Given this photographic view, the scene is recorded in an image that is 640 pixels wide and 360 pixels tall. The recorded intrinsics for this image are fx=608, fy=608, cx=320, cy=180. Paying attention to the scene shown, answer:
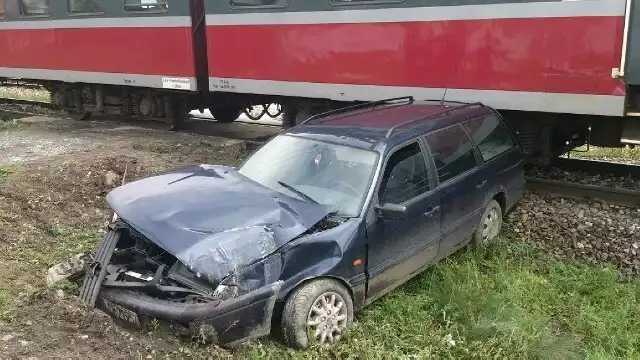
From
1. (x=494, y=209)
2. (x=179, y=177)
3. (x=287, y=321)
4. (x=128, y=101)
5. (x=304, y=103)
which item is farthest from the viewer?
(x=128, y=101)

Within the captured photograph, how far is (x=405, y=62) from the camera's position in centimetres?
787

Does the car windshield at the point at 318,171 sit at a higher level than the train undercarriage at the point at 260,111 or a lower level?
higher

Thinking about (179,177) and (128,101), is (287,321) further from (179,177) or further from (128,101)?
(128,101)

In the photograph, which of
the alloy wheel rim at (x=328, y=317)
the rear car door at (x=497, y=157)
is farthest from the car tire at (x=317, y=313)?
the rear car door at (x=497, y=157)

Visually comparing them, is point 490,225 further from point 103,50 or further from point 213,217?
point 103,50

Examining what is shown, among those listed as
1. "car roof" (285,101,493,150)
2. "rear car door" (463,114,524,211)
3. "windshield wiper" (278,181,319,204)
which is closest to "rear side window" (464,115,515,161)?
"rear car door" (463,114,524,211)

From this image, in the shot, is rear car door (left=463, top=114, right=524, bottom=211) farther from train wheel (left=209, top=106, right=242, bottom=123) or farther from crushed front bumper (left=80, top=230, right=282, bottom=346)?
train wheel (left=209, top=106, right=242, bottom=123)

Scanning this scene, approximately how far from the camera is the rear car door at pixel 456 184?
208 inches

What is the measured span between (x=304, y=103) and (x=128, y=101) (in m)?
4.47

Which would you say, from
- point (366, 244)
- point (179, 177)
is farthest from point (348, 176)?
point (179, 177)

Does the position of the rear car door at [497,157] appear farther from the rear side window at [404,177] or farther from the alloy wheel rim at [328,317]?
the alloy wheel rim at [328,317]

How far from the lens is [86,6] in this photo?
1149cm

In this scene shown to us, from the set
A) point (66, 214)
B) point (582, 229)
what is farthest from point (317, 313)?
point (66, 214)

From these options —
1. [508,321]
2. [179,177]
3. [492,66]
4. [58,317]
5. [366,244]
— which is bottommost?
[508,321]
